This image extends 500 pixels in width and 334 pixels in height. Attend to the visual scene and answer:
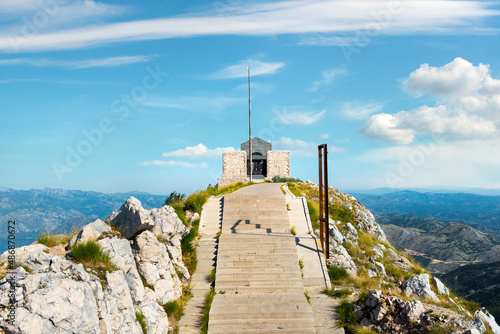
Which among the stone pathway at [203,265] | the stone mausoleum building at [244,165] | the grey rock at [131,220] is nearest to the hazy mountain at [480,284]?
the stone mausoleum building at [244,165]

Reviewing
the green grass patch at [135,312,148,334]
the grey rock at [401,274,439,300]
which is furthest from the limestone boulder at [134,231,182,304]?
the grey rock at [401,274,439,300]

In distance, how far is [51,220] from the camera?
14788 centimetres

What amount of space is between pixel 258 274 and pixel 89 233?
651 centimetres

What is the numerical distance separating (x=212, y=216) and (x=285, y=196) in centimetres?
483

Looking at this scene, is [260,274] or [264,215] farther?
[264,215]

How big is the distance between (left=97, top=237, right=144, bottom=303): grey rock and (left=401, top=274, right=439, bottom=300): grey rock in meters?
10.4

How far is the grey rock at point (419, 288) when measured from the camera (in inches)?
527

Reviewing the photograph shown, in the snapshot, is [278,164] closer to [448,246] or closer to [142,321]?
[142,321]

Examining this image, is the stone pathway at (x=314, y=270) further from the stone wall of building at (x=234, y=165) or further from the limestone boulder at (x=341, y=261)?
the stone wall of building at (x=234, y=165)

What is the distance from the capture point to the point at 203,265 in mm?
14227

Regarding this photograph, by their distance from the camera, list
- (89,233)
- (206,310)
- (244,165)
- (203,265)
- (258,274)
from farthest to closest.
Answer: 1. (244,165)
2. (203,265)
3. (258,274)
4. (206,310)
5. (89,233)

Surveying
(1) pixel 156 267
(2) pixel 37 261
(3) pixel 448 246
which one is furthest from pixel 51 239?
(3) pixel 448 246

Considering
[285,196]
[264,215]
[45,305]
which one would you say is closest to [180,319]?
[45,305]

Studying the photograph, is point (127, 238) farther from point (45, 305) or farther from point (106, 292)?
point (45, 305)
